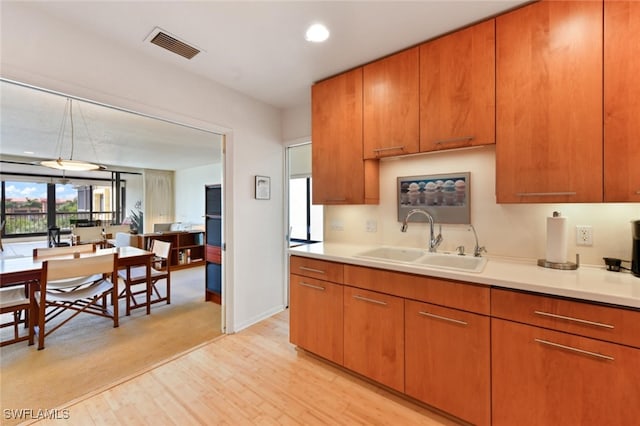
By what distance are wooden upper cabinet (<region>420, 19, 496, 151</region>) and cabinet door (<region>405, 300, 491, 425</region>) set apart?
1152mm

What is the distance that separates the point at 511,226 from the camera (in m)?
1.87

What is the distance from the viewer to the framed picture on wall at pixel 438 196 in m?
2.05

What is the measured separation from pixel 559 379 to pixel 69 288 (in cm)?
441

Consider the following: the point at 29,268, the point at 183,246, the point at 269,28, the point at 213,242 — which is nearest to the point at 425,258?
the point at 269,28

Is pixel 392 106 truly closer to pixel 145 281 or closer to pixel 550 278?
pixel 550 278

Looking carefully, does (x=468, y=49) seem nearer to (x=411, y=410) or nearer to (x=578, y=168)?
(x=578, y=168)

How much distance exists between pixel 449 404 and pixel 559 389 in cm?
57

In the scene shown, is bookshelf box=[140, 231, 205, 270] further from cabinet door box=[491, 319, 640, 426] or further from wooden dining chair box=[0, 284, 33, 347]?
cabinet door box=[491, 319, 640, 426]

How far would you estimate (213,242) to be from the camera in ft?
11.7

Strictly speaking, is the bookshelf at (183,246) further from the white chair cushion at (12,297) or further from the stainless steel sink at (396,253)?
the stainless steel sink at (396,253)

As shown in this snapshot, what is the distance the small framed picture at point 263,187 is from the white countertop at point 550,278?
151 cm

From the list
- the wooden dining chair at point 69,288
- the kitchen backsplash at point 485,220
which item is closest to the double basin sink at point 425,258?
the kitchen backsplash at point 485,220

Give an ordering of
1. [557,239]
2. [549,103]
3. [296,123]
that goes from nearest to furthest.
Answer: [549,103], [557,239], [296,123]

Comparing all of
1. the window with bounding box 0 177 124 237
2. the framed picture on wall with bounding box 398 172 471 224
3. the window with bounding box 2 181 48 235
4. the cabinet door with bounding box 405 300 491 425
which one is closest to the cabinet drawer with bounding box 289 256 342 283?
the cabinet door with bounding box 405 300 491 425
